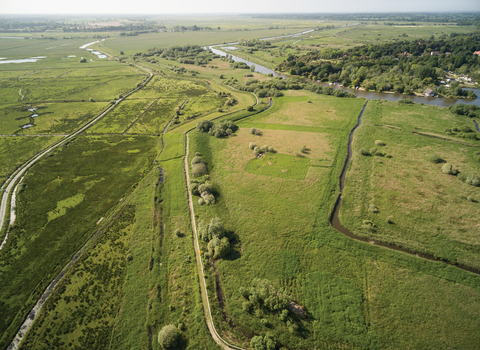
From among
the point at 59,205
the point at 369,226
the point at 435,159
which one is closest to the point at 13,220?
the point at 59,205

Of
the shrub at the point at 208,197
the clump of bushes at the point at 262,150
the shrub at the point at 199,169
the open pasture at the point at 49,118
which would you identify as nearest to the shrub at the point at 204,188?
the shrub at the point at 208,197

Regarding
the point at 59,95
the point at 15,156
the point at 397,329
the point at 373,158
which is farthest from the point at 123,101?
the point at 397,329

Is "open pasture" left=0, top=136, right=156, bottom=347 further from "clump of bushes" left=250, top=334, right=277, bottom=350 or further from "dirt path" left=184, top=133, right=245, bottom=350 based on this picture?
"clump of bushes" left=250, top=334, right=277, bottom=350

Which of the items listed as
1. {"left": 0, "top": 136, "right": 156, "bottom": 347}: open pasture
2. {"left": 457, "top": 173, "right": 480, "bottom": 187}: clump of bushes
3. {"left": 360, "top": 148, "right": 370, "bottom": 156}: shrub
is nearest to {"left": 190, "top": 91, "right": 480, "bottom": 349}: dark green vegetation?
{"left": 457, "top": 173, "right": 480, "bottom": 187}: clump of bushes

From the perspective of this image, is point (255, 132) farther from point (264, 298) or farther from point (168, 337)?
point (168, 337)

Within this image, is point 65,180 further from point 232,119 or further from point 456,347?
point 456,347

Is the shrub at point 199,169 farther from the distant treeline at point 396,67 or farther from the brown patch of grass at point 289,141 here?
the distant treeline at point 396,67
